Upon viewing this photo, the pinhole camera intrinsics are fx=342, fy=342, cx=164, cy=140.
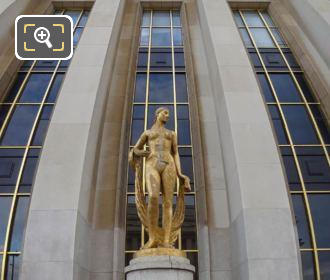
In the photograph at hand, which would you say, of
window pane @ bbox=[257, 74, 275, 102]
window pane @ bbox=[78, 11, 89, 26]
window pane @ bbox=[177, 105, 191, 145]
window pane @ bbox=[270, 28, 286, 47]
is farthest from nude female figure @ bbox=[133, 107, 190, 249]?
window pane @ bbox=[78, 11, 89, 26]

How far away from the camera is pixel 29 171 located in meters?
13.0

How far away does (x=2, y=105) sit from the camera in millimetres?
15328

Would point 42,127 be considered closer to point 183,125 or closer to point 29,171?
point 29,171

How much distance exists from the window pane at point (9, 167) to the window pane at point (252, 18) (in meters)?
14.9

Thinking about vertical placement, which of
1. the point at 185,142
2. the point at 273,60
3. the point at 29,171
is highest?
the point at 273,60

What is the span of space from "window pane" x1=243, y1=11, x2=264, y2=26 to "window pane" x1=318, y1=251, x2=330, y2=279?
546 inches

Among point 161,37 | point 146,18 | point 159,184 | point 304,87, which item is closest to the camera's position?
point 159,184

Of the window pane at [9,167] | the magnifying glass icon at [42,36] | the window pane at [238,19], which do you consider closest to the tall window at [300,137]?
the window pane at [238,19]

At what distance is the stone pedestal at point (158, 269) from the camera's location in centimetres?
752

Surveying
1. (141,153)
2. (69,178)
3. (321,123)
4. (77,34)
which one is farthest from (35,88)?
(321,123)

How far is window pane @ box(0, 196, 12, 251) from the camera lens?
→ 11661mm

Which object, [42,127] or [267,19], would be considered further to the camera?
[267,19]

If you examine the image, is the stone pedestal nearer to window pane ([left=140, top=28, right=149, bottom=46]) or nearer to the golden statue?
the golden statue

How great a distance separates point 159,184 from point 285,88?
1046 cm
